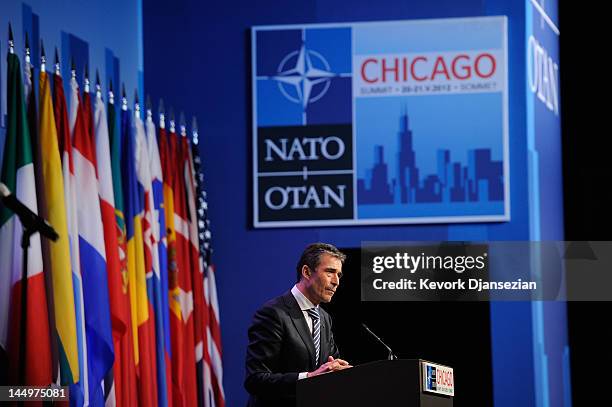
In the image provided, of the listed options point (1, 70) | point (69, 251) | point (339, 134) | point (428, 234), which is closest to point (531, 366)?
point (428, 234)

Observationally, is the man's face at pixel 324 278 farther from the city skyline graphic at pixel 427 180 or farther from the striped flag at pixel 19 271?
the city skyline graphic at pixel 427 180

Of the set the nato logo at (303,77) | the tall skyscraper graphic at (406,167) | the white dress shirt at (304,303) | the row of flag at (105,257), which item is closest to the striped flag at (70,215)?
the row of flag at (105,257)

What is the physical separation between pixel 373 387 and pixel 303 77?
13.1ft

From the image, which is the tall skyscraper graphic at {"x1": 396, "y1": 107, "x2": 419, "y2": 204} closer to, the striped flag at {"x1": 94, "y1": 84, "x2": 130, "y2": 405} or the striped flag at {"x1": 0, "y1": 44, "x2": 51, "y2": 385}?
the striped flag at {"x1": 94, "y1": 84, "x2": 130, "y2": 405}

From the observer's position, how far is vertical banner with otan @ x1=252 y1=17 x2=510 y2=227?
27.1 ft

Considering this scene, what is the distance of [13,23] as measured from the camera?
6.62 metres

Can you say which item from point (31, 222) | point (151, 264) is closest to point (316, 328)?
point (31, 222)

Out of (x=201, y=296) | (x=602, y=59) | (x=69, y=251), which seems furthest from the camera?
(x=602, y=59)

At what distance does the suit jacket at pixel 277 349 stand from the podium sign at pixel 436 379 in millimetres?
720

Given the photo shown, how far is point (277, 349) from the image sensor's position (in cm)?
547

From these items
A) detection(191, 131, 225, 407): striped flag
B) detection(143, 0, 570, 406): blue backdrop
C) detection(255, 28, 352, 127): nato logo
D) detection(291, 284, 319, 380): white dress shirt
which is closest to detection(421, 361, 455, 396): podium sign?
detection(291, 284, 319, 380): white dress shirt

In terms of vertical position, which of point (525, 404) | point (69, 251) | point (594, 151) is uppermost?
point (594, 151)

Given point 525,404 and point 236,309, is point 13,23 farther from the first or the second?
point 525,404

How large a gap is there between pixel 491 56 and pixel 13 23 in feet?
11.2
